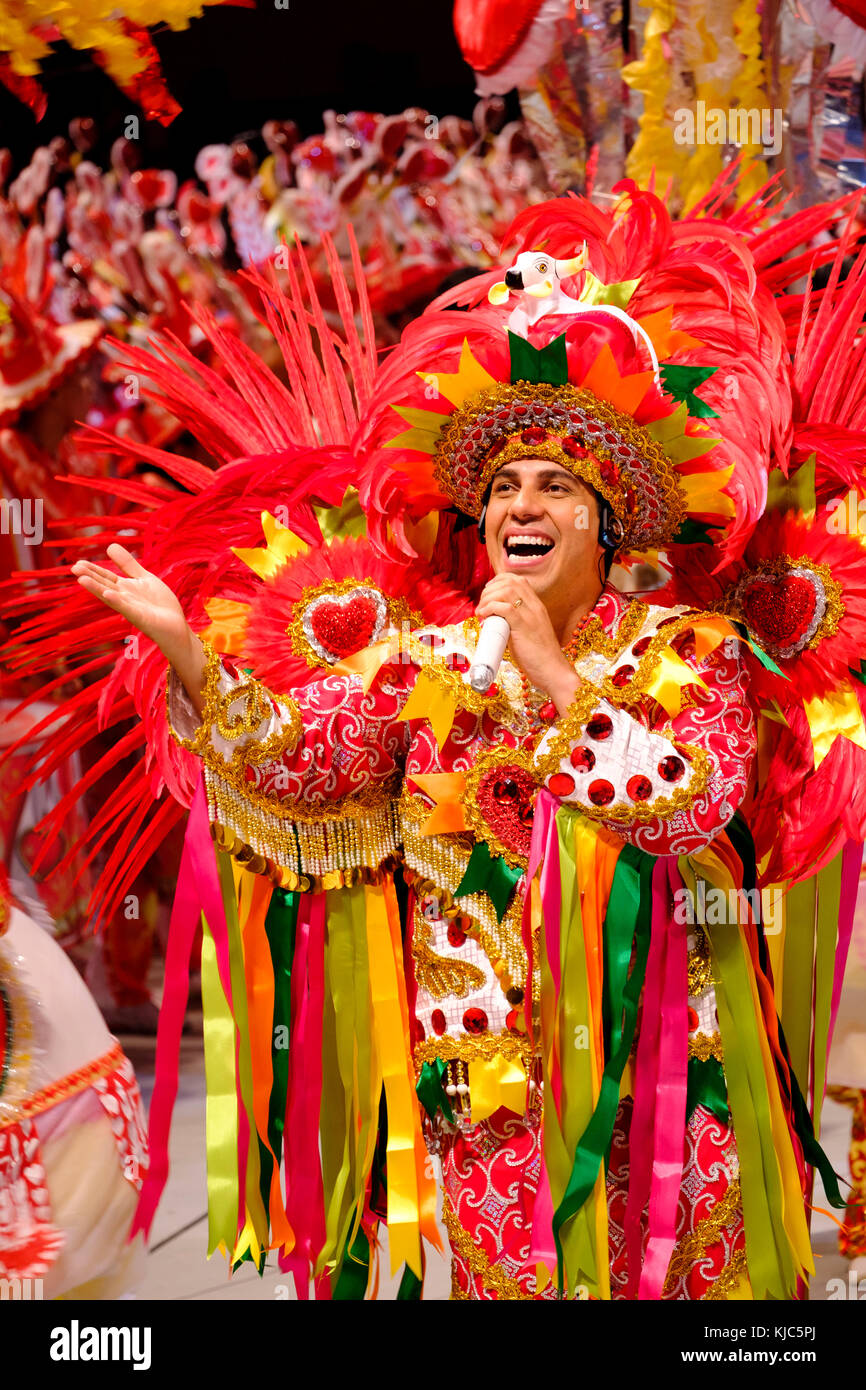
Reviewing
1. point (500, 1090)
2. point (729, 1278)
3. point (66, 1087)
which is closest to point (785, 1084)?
point (729, 1278)

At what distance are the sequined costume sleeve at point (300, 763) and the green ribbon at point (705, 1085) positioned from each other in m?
0.51

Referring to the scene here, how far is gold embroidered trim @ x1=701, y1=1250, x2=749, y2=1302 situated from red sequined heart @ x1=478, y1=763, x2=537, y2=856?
58cm

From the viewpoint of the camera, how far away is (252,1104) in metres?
2.05

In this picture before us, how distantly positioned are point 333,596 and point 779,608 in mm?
611

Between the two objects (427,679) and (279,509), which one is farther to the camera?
(279,509)

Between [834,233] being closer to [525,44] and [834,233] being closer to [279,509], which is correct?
[525,44]

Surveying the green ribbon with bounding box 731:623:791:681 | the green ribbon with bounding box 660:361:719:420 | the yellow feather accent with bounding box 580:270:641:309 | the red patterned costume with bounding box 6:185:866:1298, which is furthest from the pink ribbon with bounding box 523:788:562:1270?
the yellow feather accent with bounding box 580:270:641:309

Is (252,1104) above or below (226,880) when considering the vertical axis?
below

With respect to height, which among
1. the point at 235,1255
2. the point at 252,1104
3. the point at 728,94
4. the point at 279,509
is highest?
the point at 728,94

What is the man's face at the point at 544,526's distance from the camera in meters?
1.88

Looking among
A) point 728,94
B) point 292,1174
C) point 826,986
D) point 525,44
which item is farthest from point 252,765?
point 728,94

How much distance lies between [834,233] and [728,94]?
0.36 metres

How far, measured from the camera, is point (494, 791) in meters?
1.92

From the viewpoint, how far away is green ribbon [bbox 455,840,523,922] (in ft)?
6.28
